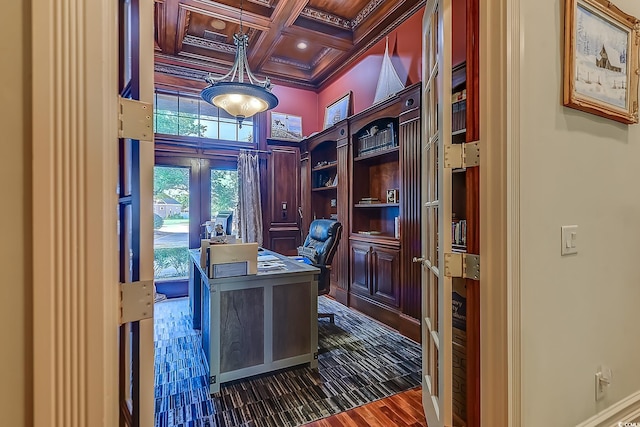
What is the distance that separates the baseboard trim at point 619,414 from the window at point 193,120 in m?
4.71

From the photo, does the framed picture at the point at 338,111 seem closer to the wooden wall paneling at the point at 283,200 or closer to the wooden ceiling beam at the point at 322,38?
the wooden ceiling beam at the point at 322,38

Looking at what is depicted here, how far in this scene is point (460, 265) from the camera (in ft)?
4.33

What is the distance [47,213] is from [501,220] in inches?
54.4

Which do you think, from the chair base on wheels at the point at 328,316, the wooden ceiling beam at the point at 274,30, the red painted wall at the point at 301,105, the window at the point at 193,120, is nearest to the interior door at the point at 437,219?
the chair base on wheels at the point at 328,316

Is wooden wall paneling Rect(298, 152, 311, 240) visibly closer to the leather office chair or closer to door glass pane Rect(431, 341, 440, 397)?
the leather office chair

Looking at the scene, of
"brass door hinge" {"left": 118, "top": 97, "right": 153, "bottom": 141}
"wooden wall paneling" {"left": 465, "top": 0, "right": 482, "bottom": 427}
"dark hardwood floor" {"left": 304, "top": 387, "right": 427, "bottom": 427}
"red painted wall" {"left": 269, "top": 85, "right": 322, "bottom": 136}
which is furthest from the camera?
"red painted wall" {"left": 269, "top": 85, "right": 322, "bottom": 136}

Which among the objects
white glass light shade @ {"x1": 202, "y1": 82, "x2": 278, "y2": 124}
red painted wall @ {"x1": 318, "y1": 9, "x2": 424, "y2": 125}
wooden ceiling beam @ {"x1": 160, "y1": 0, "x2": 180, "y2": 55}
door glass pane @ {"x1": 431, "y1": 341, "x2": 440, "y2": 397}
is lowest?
door glass pane @ {"x1": 431, "y1": 341, "x2": 440, "y2": 397}

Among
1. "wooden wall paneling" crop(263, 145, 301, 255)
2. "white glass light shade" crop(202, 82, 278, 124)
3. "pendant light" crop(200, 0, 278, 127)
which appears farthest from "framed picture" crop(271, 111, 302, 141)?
"white glass light shade" crop(202, 82, 278, 124)

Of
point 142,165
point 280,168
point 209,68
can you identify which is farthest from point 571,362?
point 209,68

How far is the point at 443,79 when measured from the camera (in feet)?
4.42

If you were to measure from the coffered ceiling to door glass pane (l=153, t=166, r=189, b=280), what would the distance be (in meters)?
1.59

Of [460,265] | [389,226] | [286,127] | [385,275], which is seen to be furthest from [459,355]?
[286,127]

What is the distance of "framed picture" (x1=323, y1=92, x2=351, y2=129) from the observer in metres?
4.65

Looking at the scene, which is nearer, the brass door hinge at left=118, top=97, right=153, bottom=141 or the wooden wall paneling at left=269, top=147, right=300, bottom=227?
the brass door hinge at left=118, top=97, right=153, bottom=141
